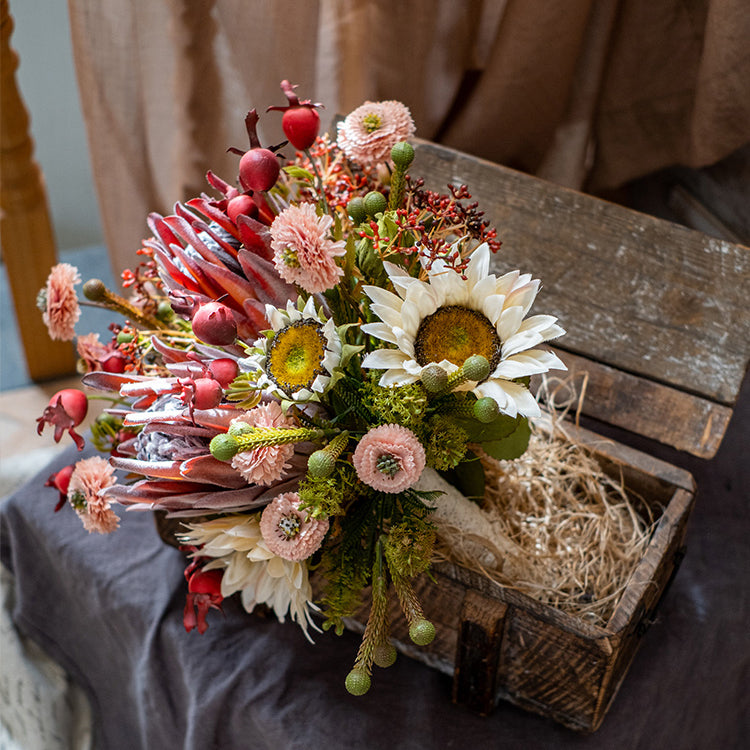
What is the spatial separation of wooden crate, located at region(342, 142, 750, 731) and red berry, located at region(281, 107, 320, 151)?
0.38 m

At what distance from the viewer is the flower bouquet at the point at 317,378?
57 cm

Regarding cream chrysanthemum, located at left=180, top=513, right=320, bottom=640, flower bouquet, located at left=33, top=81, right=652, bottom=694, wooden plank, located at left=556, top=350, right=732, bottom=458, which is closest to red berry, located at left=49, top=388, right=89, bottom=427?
flower bouquet, located at left=33, top=81, right=652, bottom=694

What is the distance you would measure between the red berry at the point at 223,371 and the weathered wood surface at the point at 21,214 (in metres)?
1.02

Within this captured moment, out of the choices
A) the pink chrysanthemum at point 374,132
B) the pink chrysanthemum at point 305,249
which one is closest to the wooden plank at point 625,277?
the pink chrysanthemum at point 374,132

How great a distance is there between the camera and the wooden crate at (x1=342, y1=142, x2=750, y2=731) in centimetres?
71

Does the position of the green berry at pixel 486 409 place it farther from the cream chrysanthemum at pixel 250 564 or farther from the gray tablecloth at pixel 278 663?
the gray tablecloth at pixel 278 663

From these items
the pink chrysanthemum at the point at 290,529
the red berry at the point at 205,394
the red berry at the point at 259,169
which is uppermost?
the red berry at the point at 259,169

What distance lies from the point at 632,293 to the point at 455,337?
443mm

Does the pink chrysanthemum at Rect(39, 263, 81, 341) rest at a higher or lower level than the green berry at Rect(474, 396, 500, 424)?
lower

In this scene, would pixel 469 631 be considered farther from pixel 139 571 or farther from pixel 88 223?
pixel 88 223

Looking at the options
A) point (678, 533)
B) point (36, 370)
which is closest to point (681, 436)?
point (678, 533)

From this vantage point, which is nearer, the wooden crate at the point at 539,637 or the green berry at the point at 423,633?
the green berry at the point at 423,633

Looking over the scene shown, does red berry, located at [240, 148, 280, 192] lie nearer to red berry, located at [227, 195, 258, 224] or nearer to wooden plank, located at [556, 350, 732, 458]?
red berry, located at [227, 195, 258, 224]

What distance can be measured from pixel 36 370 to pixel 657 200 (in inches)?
53.7
